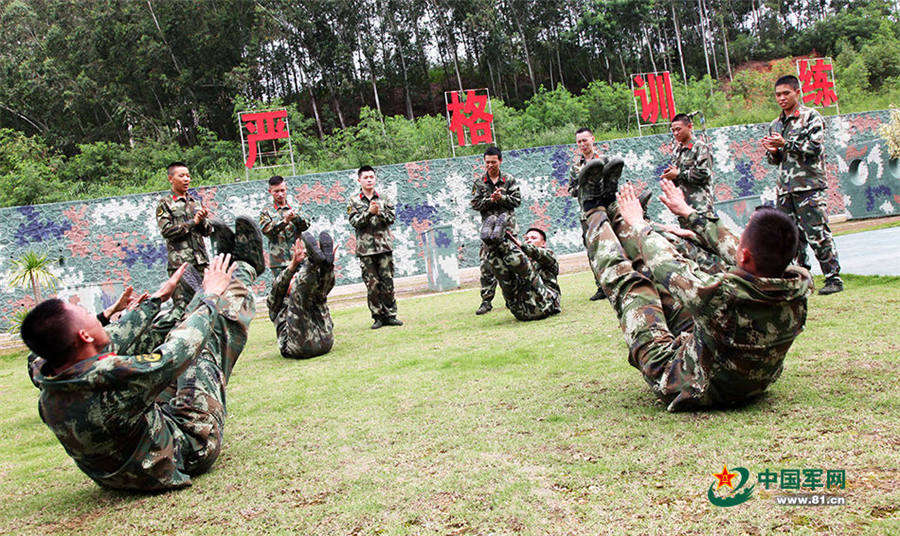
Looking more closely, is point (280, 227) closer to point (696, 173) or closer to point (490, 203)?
point (490, 203)

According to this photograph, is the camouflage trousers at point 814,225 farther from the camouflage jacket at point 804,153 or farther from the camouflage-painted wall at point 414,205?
the camouflage-painted wall at point 414,205

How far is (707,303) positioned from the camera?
2705mm

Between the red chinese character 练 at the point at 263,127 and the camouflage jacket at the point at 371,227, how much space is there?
10.8 metres

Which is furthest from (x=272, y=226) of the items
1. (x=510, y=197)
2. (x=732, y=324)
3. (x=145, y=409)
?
(x=732, y=324)

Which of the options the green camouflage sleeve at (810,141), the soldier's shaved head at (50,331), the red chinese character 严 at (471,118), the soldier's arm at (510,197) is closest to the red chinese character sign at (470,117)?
the red chinese character 严 at (471,118)

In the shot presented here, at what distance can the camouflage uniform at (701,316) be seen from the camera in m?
2.65

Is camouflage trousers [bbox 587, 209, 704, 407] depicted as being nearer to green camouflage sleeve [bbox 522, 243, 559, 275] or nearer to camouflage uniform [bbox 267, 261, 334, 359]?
camouflage uniform [bbox 267, 261, 334, 359]

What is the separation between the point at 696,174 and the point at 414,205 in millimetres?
9530

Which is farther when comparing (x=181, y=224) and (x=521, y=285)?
(x=181, y=224)

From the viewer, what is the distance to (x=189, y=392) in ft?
10.1

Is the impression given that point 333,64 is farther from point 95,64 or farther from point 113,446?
point 113,446

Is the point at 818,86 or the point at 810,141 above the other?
the point at 818,86

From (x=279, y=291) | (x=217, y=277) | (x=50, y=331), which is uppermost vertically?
(x=217, y=277)

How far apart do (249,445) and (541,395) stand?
1.61 metres
